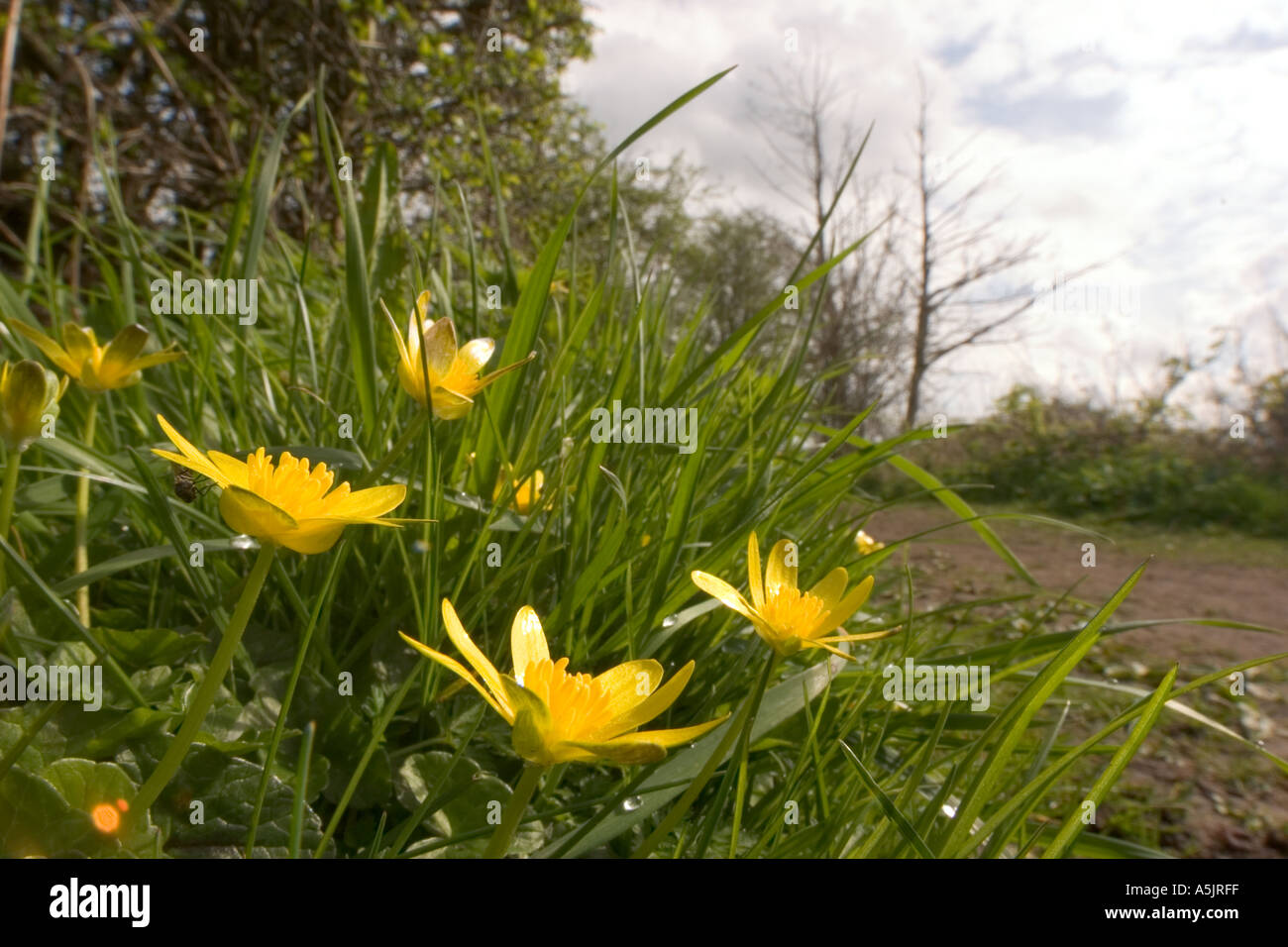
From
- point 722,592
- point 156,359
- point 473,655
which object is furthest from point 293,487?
point 156,359

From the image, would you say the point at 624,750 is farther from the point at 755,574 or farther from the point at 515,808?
the point at 755,574

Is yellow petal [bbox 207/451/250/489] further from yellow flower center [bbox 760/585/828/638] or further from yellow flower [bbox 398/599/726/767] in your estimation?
yellow flower center [bbox 760/585/828/638]

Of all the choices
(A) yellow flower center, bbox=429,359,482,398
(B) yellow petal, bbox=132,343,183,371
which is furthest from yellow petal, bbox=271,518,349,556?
(B) yellow petal, bbox=132,343,183,371

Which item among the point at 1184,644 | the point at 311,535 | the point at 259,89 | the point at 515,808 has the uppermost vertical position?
the point at 259,89

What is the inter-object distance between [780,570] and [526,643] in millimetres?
196

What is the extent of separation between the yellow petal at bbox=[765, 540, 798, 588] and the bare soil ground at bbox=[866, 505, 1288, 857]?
1.83ft

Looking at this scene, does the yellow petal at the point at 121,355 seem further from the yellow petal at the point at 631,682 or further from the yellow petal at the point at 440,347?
the yellow petal at the point at 631,682

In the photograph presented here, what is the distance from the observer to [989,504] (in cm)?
664

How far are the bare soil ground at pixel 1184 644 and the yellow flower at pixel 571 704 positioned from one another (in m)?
0.71

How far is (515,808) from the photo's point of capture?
15.2 inches

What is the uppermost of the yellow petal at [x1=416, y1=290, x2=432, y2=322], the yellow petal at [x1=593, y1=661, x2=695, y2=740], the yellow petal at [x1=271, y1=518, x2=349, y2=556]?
the yellow petal at [x1=416, y1=290, x2=432, y2=322]

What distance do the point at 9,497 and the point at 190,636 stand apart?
0.16 metres

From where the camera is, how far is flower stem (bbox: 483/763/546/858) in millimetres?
375
